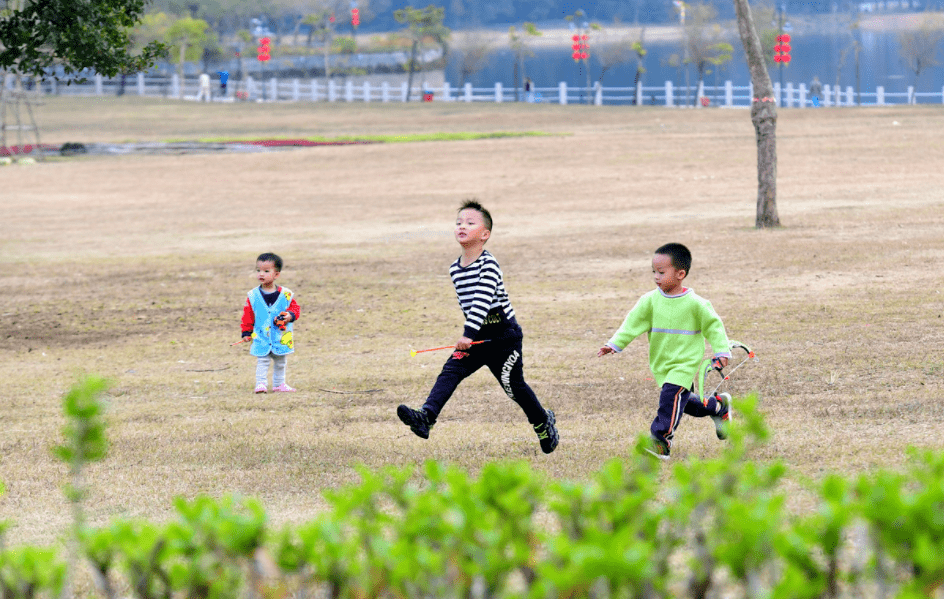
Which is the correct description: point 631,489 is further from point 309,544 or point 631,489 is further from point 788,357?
point 788,357

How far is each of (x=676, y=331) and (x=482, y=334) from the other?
3.72 feet

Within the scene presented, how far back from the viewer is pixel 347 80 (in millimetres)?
93250

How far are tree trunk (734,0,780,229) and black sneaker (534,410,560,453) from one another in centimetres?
1181

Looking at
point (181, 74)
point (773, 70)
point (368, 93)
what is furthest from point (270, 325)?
point (773, 70)

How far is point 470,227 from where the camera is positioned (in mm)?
6676

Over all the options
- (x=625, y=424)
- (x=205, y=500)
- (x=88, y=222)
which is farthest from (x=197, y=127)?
(x=205, y=500)

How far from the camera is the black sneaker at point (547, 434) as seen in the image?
6785 mm

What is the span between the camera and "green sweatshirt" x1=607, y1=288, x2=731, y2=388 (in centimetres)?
656

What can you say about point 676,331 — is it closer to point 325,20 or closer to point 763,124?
point 763,124

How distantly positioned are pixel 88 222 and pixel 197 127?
28506 millimetres

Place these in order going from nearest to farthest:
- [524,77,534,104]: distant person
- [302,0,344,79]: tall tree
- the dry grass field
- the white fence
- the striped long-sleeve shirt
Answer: the striped long-sleeve shirt, the dry grass field, the white fence, [524,77,534,104]: distant person, [302,0,344,79]: tall tree

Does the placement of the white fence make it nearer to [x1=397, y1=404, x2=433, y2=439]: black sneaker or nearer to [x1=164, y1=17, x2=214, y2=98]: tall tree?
[x1=164, y1=17, x2=214, y2=98]: tall tree

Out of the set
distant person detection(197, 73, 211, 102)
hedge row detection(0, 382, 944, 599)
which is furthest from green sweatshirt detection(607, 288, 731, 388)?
distant person detection(197, 73, 211, 102)

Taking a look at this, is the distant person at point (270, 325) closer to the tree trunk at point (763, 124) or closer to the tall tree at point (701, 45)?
the tree trunk at point (763, 124)
